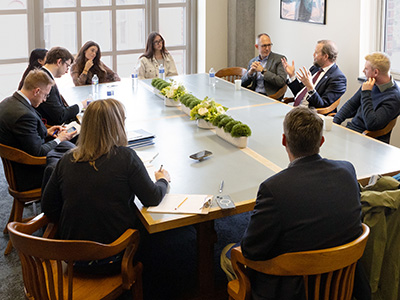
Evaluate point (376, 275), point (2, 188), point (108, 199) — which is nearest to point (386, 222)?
point (376, 275)

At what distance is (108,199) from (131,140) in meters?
1.26

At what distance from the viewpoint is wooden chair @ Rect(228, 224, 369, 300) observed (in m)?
2.18

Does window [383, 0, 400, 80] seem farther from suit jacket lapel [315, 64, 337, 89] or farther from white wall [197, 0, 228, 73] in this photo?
white wall [197, 0, 228, 73]

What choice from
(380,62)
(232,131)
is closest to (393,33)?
(380,62)

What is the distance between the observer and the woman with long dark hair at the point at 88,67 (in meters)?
6.21

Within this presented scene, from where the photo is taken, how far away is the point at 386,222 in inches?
105

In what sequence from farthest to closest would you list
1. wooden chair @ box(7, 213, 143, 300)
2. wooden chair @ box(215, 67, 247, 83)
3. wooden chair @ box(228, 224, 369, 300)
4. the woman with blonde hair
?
1. wooden chair @ box(215, 67, 247, 83)
2. the woman with blonde hair
3. wooden chair @ box(7, 213, 143, 300)
4. wooden chair @ box(228, 224, 369, 300)

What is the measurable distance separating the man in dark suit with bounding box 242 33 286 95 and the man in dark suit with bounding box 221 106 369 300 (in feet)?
12.2

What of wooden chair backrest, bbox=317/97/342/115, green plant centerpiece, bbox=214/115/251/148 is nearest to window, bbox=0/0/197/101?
wooden chair backrest, bbox=317/97/342/115

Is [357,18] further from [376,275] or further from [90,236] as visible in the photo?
[90,236]

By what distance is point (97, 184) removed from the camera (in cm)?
264

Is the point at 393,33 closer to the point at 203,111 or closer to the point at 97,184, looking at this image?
the point at 203,111

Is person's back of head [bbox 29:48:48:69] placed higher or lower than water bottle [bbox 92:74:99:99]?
higher

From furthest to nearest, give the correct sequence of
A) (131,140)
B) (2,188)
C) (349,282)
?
1. (2,188)
2. (131,140)
3. (349,282)
